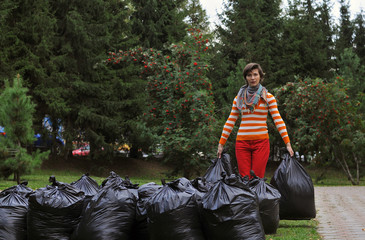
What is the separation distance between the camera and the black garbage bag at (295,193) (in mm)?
5871

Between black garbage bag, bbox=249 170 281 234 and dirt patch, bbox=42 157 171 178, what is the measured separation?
47.3 feet

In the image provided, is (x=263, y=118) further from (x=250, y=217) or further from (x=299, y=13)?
(x=299, y=13)

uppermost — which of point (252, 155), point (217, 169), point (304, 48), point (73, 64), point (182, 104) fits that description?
point (304, 48)

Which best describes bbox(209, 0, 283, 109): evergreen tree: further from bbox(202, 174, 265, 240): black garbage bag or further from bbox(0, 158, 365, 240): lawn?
bbox(202, 174, 265, 240): black garbage bag

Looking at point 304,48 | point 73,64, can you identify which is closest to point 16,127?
point 73,64

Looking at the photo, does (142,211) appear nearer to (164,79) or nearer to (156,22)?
(164,79)

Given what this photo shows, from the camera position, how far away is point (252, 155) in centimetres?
584

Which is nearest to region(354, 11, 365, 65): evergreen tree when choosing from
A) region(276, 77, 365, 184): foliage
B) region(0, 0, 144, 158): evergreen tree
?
region(276, 77, 365, 184): foliage

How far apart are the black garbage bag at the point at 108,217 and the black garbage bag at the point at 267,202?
148 cm

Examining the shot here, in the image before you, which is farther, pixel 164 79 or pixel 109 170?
pixel 109 170

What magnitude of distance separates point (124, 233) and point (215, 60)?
23541 mm

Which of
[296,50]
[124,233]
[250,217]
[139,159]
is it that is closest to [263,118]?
[250,217]

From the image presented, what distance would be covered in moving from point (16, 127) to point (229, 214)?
33.3 feet

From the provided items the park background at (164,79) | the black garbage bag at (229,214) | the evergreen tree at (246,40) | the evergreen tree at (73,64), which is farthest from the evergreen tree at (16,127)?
the evergreen tree at (246,40)
